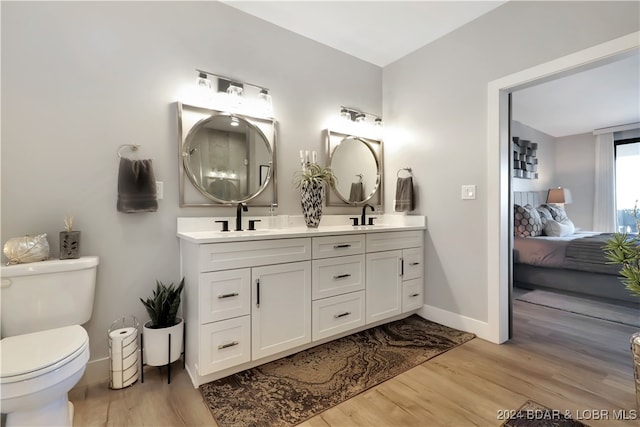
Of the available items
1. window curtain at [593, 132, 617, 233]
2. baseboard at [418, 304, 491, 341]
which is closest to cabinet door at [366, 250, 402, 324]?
baseboard at [418, 304, 491, 341]

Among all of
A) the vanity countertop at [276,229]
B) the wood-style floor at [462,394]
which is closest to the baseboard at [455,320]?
the wood-style floor at [462,394]

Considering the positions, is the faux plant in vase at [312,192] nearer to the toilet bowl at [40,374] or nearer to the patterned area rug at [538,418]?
the toilet bowl at [40,374]

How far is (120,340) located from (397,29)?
2.97 metres

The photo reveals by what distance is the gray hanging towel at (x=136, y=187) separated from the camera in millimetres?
1750

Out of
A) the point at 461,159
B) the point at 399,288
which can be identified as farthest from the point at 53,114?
the point at 461,159

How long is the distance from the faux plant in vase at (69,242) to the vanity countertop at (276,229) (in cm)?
51

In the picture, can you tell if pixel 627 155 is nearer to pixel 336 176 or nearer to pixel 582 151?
pixel 582 151

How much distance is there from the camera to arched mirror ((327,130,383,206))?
9.11 ft

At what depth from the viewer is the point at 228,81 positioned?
7.05ft

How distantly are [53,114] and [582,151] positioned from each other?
7559 millimetres

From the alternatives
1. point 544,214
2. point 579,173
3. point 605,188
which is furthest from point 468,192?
point 579,173

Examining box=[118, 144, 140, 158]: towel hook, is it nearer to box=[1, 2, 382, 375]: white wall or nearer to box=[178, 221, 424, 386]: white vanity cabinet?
box=[1, 2, 382, 375]: white wall

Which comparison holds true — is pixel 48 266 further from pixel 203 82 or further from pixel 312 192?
pixel 312 192

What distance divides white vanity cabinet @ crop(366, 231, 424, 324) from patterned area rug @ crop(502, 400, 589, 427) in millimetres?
1053
